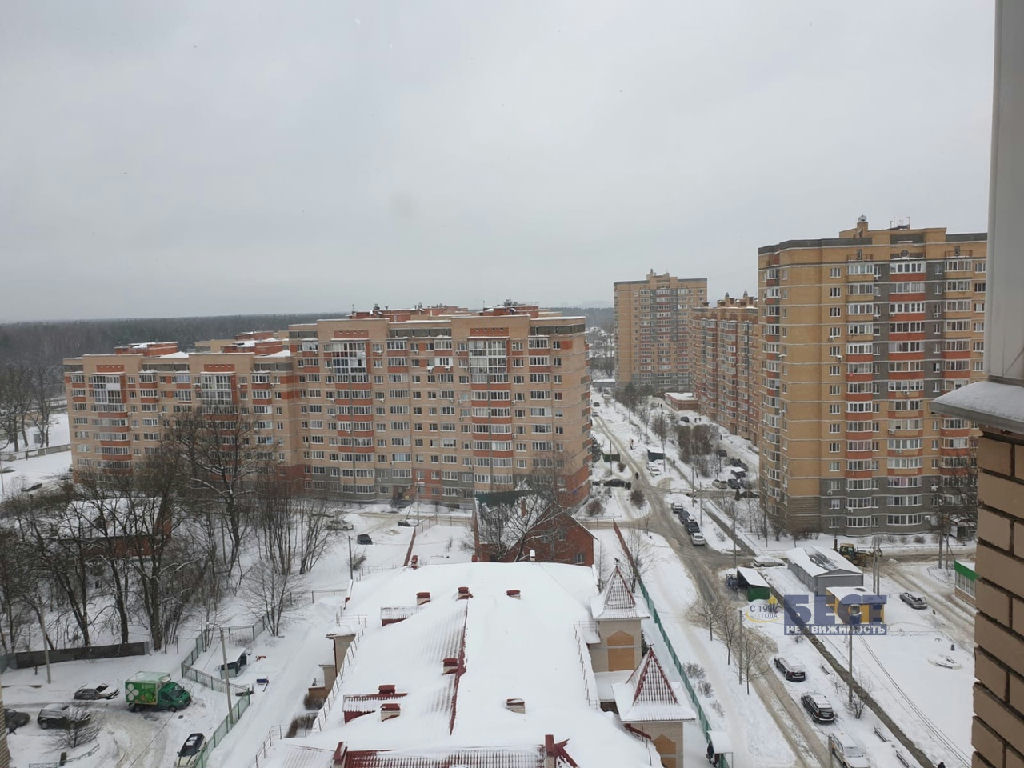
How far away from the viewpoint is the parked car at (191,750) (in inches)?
728

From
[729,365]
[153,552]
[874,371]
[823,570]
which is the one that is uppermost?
[874,371]

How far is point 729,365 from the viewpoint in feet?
203

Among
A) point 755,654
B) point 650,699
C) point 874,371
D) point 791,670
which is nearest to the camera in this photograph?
point 650,699

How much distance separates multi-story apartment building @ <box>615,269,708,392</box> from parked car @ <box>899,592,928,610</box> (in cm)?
6322

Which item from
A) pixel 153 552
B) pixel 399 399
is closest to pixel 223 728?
pixel 153 552

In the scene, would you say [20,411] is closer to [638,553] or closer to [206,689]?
[206,689]

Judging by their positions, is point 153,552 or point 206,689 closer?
point 206,689

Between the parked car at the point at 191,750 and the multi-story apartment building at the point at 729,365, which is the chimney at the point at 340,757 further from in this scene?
the multi-story apartment building at the point at 729,365

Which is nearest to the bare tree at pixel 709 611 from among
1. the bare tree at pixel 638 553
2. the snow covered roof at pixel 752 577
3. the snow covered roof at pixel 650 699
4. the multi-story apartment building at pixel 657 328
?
the snow covered roof at pixel 752 577

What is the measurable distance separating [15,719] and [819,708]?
23.8 meters

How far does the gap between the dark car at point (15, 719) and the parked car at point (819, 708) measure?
23.3m

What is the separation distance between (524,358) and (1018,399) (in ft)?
126

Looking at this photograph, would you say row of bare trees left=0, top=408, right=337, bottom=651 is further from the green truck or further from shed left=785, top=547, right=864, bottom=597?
shed left=785, top=547, right=864, bottom=597

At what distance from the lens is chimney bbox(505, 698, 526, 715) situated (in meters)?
13.8
